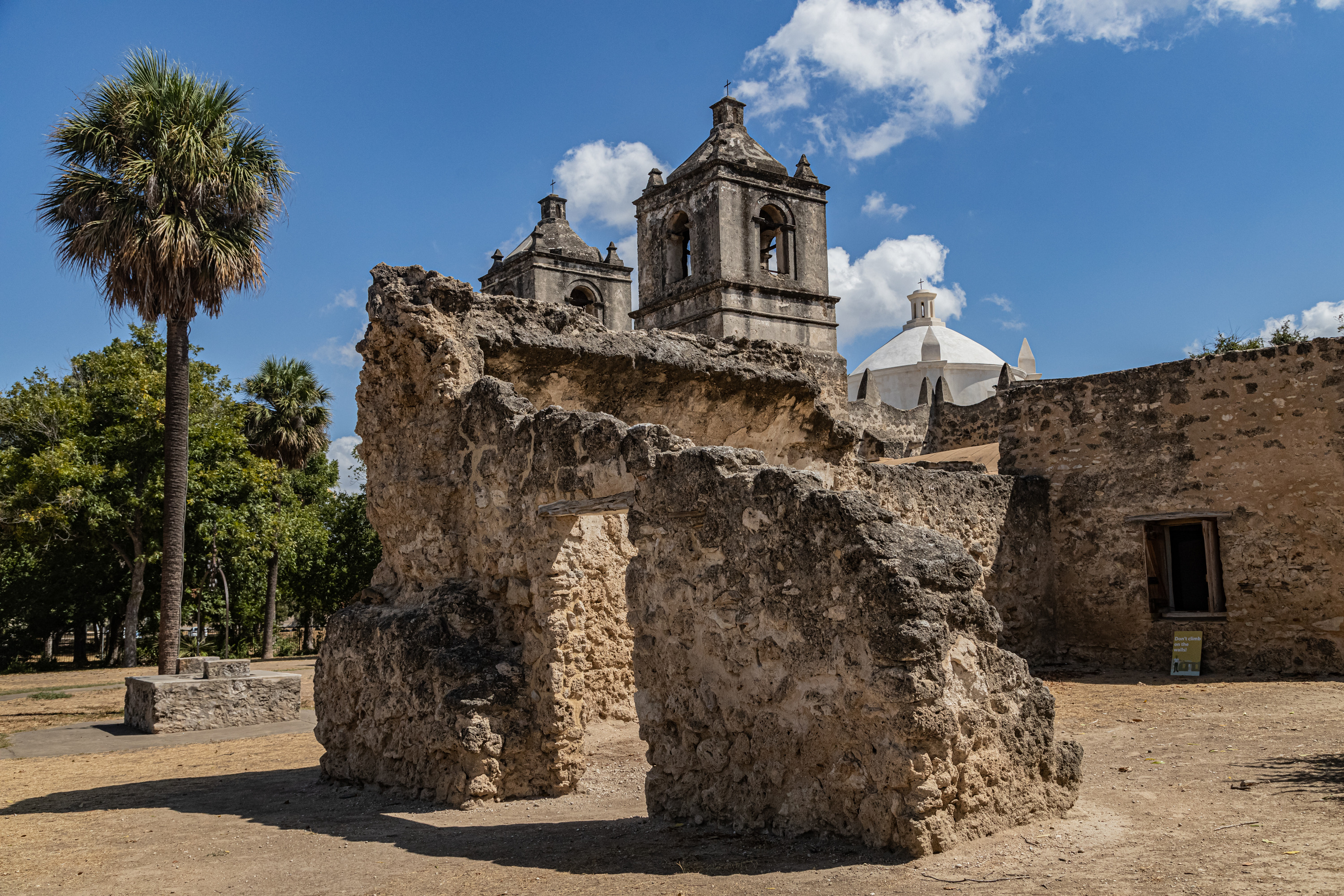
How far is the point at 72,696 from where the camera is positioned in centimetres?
1653

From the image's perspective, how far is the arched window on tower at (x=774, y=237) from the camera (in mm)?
31019

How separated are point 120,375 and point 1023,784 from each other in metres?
20.2

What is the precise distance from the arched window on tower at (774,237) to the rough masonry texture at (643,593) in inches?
834

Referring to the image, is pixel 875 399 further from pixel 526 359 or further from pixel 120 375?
pixel 526 359

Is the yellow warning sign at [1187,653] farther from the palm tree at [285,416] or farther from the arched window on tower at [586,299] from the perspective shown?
the arched window on tower at [586,299]

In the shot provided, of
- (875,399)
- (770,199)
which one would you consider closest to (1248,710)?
(875,399)

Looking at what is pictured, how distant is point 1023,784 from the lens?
4992mm

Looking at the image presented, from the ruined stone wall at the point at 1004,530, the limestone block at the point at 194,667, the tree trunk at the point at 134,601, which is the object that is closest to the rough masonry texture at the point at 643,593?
the ruined stone wall at the point at 1004,530

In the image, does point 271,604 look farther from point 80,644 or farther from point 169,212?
point 169,212

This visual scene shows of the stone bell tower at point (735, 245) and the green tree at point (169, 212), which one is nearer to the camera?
the green tree at point (169, 212)

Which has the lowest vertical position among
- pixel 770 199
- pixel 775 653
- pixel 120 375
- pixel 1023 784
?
pixel 1023 784

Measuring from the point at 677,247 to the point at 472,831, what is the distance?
27.0 m

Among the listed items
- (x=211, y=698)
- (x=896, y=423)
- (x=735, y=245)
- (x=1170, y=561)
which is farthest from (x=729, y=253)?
(x=211, y=698)

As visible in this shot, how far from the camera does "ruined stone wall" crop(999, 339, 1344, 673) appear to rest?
11172mm
